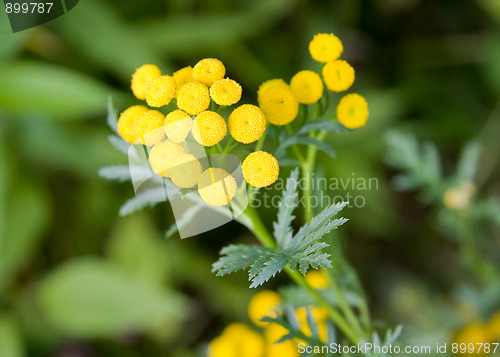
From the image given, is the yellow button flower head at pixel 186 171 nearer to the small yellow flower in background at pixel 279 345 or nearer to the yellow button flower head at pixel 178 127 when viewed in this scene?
the yellow button flower head at pixel 178 127

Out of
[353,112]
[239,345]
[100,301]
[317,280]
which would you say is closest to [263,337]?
[239,345]

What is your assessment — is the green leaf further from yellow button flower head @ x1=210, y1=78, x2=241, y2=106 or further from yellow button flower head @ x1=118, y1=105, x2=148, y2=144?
yellow button flower head @ x1=210, y1=78, x2=241, y2=106

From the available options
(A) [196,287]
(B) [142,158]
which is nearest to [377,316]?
(A) [196,287]

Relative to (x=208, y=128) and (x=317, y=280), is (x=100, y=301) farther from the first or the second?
(x=208, y=128)

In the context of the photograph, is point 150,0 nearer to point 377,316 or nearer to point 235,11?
point 235,11

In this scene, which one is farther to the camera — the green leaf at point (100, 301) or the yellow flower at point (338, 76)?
the green leaf at point (100, 301)

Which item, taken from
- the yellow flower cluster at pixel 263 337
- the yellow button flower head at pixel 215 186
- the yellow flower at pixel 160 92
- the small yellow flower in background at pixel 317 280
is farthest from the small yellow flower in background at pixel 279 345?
the yellow flower at pixel 160 92
